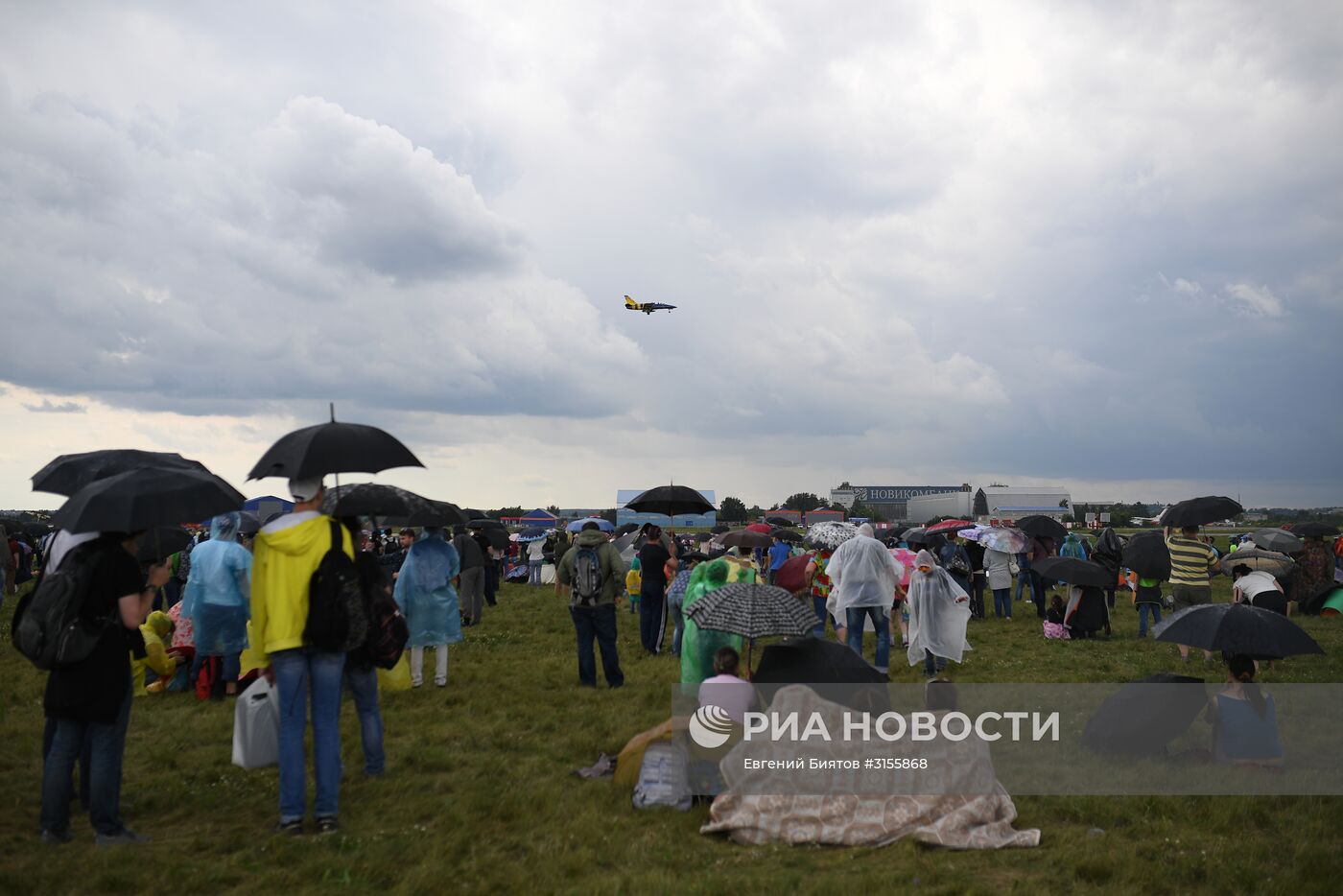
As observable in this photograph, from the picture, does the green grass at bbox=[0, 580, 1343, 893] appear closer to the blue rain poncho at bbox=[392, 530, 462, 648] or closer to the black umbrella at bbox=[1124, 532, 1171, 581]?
the blue rain poncho at bbox=[392, 530, 462, 648]

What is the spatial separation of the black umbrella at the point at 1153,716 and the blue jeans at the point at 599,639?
4912 millimetres

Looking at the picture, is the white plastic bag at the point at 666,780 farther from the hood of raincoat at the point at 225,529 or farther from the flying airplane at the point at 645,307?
the flying airplane at the point at 645,307

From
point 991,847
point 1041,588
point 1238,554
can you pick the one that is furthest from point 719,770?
point 1238,554

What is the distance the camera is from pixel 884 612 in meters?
10.5

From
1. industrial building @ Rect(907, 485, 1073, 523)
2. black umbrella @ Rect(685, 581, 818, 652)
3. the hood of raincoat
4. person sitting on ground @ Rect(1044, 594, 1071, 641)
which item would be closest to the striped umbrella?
black umbrella @ Rect(685, 581, 818, 652)

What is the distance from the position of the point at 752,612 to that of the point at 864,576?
4.16 meters

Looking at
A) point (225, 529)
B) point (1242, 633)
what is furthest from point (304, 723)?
point (1242, 633)

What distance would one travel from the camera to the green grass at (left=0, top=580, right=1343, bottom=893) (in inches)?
184

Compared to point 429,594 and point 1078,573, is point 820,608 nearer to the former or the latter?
point 1078,573

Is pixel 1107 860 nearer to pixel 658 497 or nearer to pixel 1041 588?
pixel 658 497

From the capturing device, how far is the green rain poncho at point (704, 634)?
26.5 feet

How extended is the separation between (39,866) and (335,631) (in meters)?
1.95

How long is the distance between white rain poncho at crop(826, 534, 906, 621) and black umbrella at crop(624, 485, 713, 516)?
10.3 feet

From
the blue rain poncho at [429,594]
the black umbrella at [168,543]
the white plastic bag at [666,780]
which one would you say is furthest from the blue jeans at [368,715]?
the black umbrella at [168,543]
